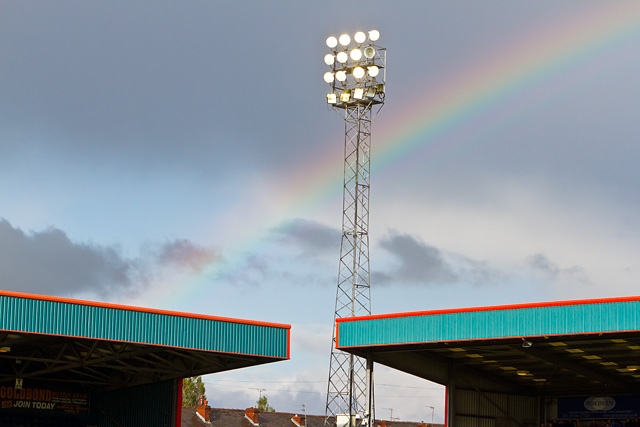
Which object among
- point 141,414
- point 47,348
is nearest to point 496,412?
point 141,414

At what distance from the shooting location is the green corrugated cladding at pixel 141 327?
32.9 meters

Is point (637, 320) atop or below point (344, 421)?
atop

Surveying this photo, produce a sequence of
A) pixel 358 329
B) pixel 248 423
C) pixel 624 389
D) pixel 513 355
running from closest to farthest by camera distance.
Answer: pixel 358 329
pixel 513 355
pixel 624 389
pixel 248 423

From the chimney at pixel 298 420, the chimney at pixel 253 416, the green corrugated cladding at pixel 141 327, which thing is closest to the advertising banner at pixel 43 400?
the green corrugated cladding at pixel 141 327

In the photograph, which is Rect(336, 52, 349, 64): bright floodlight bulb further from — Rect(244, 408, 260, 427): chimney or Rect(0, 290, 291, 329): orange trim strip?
Rect(244, 408, 260, 427): chimney

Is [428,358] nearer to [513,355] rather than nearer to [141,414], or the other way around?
[513,355]

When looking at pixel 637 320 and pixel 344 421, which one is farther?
pixel 344 421

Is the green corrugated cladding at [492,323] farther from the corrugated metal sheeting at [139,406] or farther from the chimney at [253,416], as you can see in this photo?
the chimney at [253,416]

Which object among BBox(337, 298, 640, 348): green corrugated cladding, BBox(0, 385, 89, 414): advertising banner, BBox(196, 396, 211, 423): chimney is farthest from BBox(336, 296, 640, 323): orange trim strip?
BBox(196, 396, 211, 423): chimney

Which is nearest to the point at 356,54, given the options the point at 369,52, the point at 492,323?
the point at 369,52

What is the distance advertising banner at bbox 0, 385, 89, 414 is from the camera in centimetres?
4400

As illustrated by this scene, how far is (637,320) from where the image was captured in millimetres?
31469

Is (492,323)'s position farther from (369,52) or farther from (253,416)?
(253,416)

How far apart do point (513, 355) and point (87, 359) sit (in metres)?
16.6
